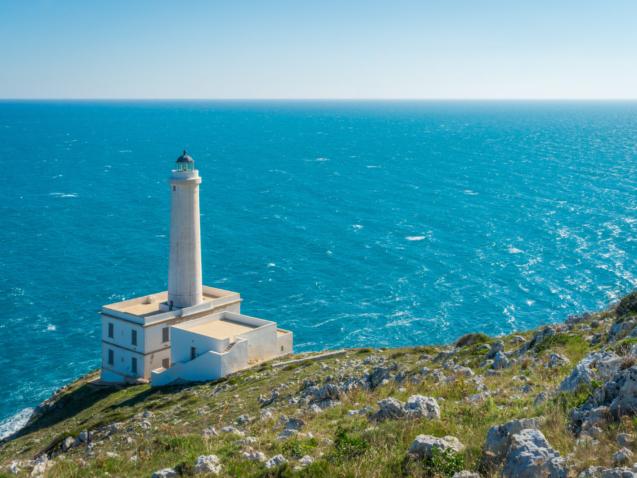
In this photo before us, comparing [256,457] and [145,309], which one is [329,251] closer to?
[145,309]

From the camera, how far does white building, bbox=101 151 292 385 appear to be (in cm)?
4197

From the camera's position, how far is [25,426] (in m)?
43.3

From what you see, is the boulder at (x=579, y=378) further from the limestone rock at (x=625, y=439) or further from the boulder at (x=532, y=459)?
the boulder at (x=532, y=459)

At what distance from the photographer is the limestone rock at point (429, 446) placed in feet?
39.6

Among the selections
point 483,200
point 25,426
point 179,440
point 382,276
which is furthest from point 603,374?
point 483,200

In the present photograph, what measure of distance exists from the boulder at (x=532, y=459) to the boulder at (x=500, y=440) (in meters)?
0.34

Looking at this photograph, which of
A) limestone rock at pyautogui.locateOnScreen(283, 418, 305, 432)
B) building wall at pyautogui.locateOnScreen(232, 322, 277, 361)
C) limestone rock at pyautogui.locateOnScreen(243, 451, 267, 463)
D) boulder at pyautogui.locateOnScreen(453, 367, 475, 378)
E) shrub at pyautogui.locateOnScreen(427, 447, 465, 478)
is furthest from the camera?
building wall at pyautogui.locateOnScreen(232, 322, 277, 361)

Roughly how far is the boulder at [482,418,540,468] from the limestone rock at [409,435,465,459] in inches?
26.2

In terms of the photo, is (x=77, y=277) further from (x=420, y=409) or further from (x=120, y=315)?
(x=420, y=409)

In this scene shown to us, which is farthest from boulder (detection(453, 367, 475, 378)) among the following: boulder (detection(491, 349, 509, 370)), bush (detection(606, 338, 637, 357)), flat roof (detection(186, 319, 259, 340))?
flat roof (detection(186, 319, 259, 340))

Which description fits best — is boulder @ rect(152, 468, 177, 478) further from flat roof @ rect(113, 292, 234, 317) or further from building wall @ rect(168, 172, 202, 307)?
building wall @ rect(168, 172, 202, 307)

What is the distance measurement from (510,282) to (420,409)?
60110mm

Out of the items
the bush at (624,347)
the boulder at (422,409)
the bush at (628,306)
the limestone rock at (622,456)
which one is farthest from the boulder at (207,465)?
the bush at (628,306)

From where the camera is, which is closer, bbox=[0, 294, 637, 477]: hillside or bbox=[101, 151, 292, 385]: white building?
bbox=[0, 294, 637, 477]: hillside
